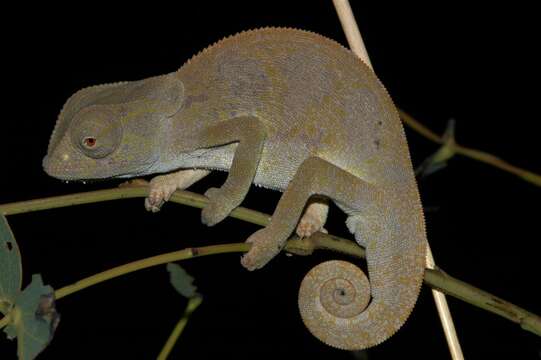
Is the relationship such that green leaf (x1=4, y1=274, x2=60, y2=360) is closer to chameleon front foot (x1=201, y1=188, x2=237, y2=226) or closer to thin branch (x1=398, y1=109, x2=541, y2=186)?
chameleon front foot (x1=201, y1=188, x2=237, y2=226)

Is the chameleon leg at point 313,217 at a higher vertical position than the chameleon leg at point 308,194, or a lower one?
higher

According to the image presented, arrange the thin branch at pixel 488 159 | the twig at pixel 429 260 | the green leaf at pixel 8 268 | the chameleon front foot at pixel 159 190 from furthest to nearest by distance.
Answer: the thin branch at pixel 488 159 < the chameleon front foot at pixel 159 190 < the twig at pixel 429 260 < the green leaf at pixel 8 268

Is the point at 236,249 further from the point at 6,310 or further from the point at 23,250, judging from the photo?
the point at 23,250

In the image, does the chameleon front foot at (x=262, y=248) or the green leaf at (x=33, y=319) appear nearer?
the green leaf at (x=33, y=319)

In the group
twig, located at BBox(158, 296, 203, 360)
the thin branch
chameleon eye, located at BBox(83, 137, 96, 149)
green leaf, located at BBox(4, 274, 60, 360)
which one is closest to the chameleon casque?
chameleon eye, located at BBox(83, 137, 96, 149)

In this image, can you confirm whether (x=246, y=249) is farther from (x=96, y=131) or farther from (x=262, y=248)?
(x=96, y=131)

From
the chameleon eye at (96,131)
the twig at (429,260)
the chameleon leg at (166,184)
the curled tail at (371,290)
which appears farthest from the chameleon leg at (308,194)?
the chameleon eye at (96,131)

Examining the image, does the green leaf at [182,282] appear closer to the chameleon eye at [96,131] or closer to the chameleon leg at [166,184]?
the chameleon leg at [166,184]
